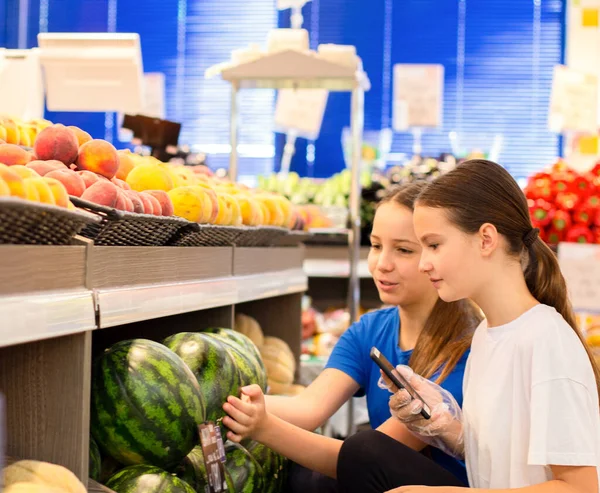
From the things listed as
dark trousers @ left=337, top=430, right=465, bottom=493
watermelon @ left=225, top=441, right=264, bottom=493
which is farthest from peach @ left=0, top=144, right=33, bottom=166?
dark trousers @ left=337, top=430, right=465, bottom=493

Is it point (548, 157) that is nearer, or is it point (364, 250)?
point (364, 250)

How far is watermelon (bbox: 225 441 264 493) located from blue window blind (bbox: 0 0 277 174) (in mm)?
6255

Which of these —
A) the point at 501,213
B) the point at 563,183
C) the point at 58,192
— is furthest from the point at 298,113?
the point at 58,192

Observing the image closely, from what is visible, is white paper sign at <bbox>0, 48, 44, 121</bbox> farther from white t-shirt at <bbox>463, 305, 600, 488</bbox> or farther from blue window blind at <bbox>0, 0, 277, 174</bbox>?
blue window blind at <bbox>0, 0, 277, 174</bbox>

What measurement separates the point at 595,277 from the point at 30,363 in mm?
3290

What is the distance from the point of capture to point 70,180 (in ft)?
5.71

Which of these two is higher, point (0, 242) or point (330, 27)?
point (330, 27)

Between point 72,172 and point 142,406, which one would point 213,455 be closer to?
point 142,406

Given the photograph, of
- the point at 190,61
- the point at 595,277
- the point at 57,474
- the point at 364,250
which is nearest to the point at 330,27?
the point at 190,61

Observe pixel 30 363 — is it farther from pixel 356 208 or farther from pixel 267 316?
pixel 356 208

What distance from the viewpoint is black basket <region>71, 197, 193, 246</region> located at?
5.25 ft

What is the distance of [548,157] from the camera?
26.3 feet

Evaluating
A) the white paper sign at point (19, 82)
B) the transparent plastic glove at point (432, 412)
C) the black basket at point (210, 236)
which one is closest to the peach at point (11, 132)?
the black basket at point (210, 236)

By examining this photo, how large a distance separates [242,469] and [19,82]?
237cm
